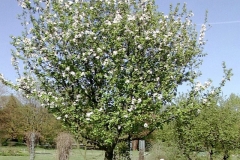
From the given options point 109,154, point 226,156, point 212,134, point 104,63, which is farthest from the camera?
point 226,156

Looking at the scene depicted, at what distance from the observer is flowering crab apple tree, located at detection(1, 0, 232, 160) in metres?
9.13

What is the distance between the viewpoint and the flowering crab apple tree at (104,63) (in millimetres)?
9133

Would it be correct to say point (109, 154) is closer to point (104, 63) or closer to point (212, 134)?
point (104, 63)

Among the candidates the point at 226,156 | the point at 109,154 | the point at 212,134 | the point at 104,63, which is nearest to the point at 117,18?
the point at 104,63

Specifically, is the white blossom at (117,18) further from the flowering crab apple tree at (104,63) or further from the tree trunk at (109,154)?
the tree trunk at (109,154)

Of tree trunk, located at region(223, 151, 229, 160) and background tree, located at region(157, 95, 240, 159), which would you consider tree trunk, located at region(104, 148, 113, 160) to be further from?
tree trunk, located at region(223, 151, 229, 160)

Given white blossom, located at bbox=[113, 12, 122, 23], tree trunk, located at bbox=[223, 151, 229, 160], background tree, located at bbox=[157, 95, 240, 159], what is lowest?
tree trunk, located at bbox=[223, 151, 229, 160]

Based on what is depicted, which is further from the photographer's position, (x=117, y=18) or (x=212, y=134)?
(x=212, y=134)

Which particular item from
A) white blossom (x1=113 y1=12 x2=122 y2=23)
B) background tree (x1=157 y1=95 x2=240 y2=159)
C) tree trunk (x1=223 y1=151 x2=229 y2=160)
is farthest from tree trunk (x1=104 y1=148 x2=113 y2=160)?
tree trunk (x1=223 y1=151 x2=229 y2=160)

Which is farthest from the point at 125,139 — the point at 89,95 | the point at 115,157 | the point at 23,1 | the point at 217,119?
the point at 217,119

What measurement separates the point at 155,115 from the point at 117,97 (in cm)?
132

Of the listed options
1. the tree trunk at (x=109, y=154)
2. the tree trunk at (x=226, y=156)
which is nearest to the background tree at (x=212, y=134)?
the tree trunk at (x=226, y=156)

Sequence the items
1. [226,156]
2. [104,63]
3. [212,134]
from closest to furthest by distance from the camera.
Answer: [104,63]
[212,134]
[226,156]

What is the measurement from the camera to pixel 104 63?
917cm
